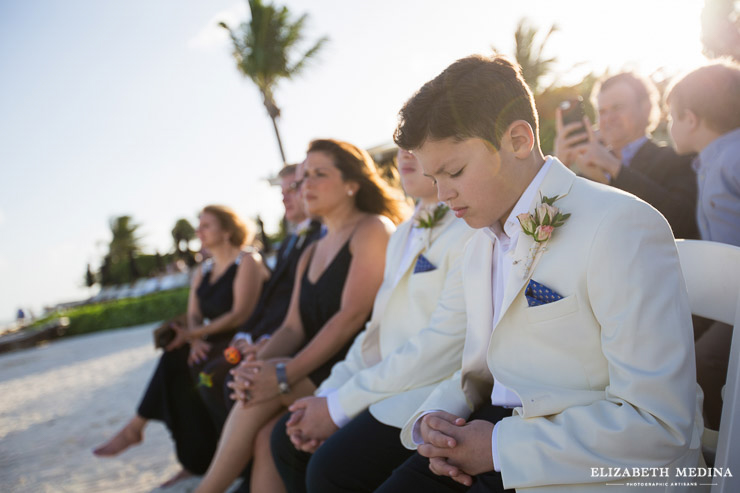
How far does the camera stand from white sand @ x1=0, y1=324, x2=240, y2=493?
15.0ft

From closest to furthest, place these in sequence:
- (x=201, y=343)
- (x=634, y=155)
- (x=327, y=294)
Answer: (x=634, y=155), (x=327, y=294), (x=201, y=343)

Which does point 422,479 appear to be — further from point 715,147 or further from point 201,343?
point 201,343

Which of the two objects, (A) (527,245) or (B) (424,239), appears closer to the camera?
(A) (527,245)

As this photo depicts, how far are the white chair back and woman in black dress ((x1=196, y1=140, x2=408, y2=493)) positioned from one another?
1.82 m

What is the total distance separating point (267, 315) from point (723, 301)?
3249 millimetres

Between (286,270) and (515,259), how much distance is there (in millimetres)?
2883

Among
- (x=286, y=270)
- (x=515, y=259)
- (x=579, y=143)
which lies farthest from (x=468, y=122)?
(x=286, y=270)

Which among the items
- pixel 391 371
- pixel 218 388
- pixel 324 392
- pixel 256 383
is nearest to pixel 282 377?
pixel 256 383

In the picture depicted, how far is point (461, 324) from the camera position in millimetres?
2266

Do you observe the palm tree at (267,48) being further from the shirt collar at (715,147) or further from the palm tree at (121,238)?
the palm tree at (121,238)

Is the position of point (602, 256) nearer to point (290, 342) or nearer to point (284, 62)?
point (290, 342)

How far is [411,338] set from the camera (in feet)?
7.73

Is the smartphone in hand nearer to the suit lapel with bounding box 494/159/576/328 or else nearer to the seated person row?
the seated person row

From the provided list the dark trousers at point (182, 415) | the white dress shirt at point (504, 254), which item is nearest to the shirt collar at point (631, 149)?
the white dress shirt at point (504, 254)
